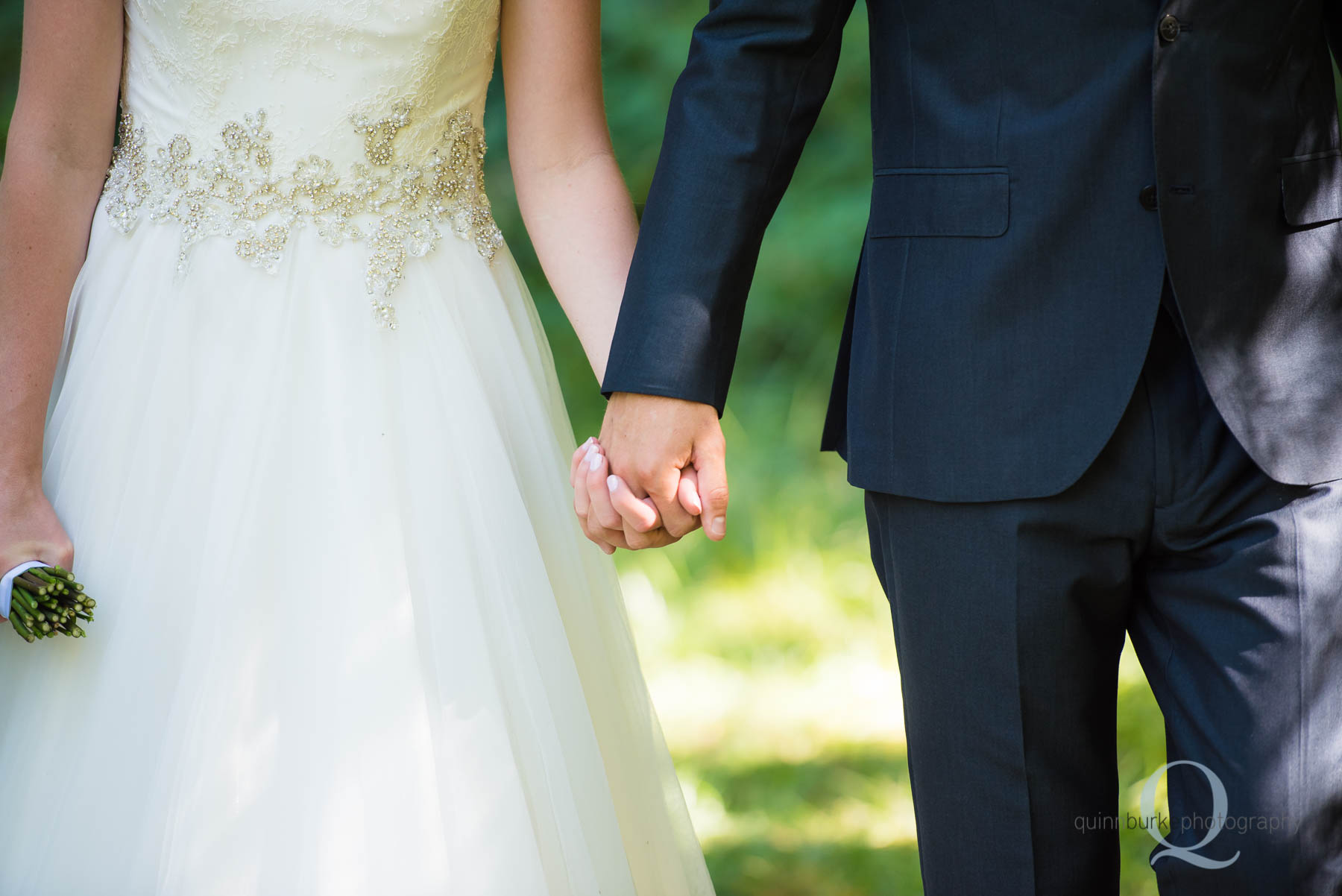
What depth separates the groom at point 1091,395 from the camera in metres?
1.22

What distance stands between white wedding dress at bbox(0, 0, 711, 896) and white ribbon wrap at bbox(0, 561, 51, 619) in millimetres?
73

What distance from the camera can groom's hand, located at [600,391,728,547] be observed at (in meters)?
1.40

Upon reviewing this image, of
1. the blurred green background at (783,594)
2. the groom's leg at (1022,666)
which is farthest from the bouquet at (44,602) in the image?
the blurred green background at (783,594)

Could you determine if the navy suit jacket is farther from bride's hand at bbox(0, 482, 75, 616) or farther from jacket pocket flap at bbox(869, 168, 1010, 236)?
bride's hand at bbox(0, 482, 75, 616)

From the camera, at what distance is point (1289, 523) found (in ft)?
4.01

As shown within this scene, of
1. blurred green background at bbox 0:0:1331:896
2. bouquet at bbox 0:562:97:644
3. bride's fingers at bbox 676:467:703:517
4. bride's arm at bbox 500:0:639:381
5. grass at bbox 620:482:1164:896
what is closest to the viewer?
bouquet at bbox 0:562:97:644

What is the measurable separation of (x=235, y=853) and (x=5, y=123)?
3564 millimetres

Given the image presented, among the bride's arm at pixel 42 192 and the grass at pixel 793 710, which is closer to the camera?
the bride's arm at pixel 42 192

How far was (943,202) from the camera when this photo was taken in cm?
131

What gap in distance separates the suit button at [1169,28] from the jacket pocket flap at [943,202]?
0.19 meters

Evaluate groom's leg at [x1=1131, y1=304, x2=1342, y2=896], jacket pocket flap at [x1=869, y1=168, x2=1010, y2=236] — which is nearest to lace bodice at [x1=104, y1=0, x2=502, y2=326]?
jacket pocket flap at [x1=869, y1=168, x2=1010, y2=236]

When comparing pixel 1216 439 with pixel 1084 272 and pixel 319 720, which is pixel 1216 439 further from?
pixel 319 720

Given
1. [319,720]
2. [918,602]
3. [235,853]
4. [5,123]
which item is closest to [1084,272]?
[918,602]

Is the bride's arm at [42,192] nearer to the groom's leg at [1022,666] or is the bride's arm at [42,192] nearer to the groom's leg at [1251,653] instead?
the groom's leg at [1022,666]
